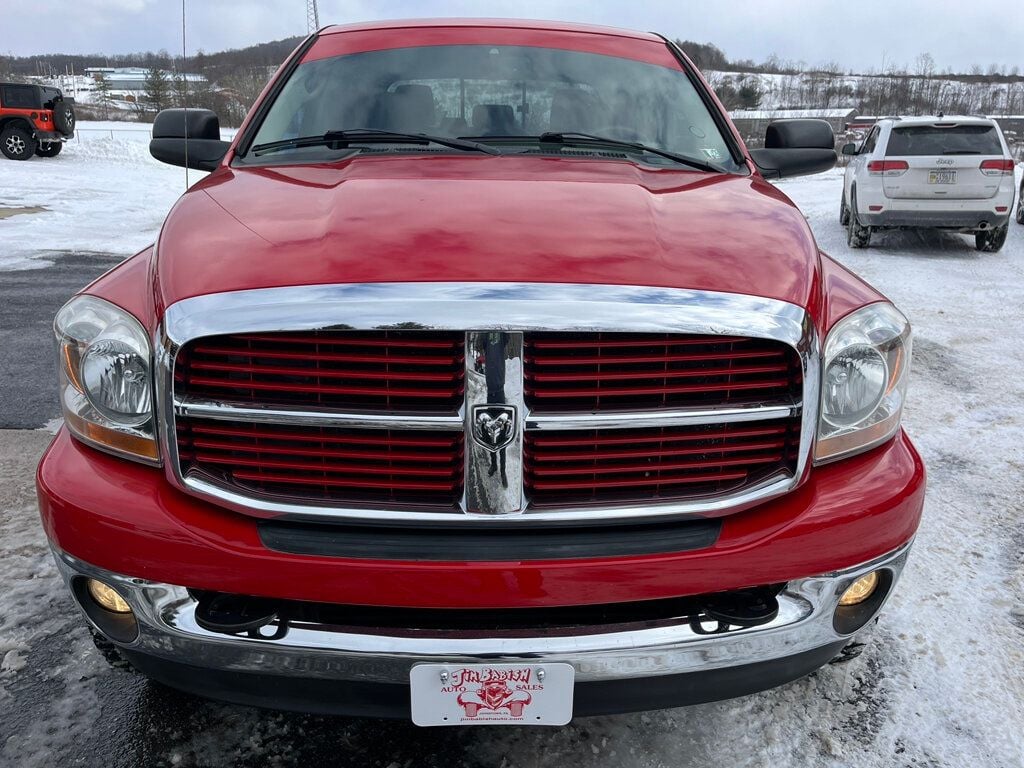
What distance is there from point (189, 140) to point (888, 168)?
28.9 feet

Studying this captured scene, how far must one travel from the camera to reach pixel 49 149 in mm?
23844

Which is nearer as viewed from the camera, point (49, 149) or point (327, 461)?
point (327, 461)

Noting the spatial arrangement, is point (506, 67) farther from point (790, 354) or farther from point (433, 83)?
point (790, 354)

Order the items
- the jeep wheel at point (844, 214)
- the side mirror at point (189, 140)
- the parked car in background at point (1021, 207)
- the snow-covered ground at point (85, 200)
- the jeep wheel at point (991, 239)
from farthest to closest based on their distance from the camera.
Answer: the parked car in background at point (1021, 207) < the jeep wheel at point (844, 214) < the snow-covered ground at point (85, 200) < the jeep wheel at point (991, 239) < the side mirror at point (189, 140)

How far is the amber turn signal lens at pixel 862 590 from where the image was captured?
5.95 feet

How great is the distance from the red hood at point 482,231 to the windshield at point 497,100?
17.0 inches

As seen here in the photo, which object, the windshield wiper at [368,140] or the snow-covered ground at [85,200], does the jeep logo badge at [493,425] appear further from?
the snow-covered ground at [85,200]

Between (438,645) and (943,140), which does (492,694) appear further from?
(943,140)

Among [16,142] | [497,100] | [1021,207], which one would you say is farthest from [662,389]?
[16,142]

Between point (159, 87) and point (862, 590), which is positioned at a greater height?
point (159, 87)

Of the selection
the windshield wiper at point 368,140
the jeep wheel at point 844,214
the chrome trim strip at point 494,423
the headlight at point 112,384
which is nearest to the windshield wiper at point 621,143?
the windshield wiper at point 368,140

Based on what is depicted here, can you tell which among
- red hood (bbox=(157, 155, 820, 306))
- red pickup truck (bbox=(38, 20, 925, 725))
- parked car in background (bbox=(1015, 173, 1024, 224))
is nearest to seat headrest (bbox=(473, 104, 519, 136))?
red hood (bbox=(157, 155, 820, 306))

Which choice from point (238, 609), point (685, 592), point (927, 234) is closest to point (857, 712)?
point (685, 592)

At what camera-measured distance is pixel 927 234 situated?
11.9 m
